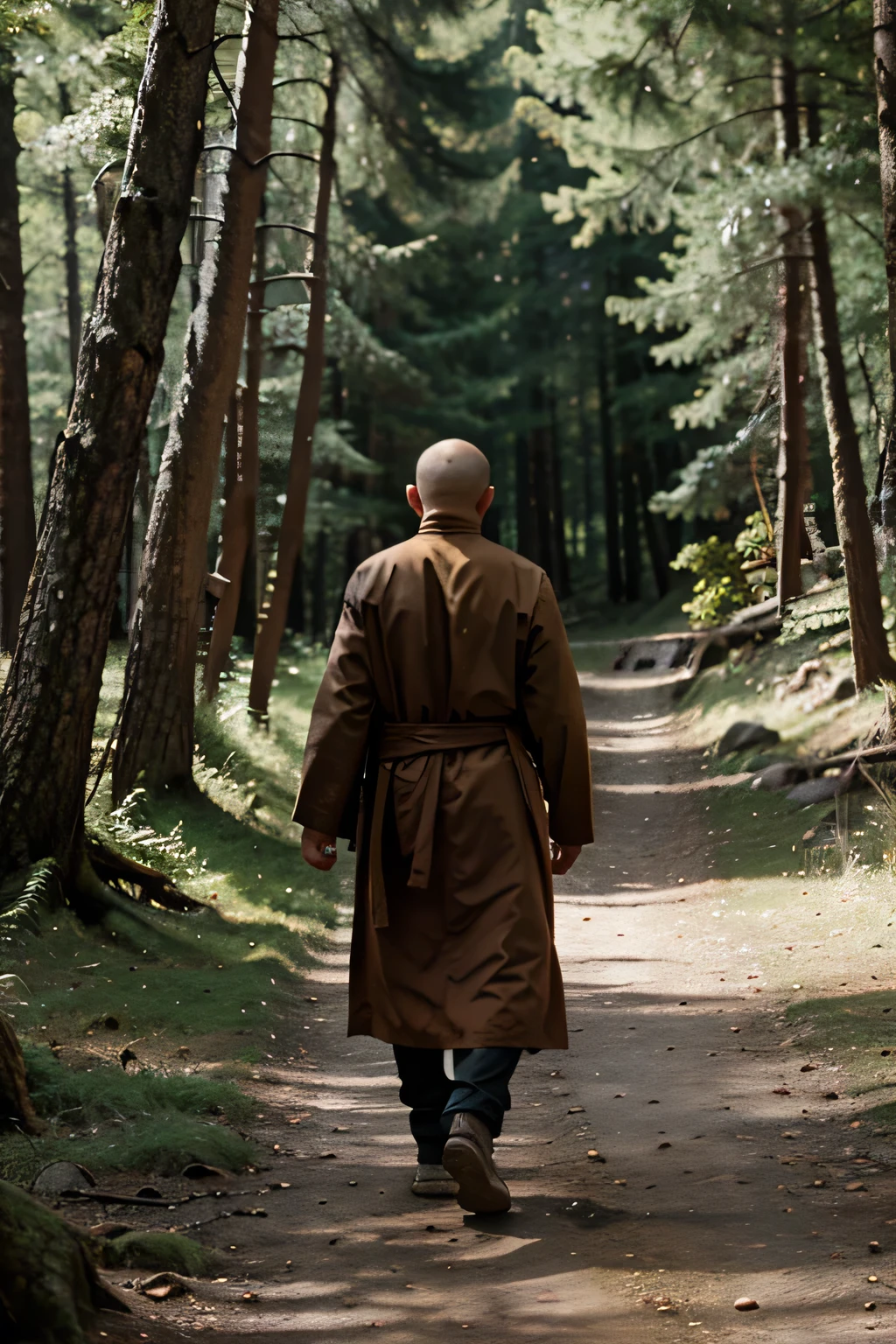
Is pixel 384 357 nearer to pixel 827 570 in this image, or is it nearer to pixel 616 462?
pixel 827 570

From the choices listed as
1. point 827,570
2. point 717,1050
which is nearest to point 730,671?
point 827,570

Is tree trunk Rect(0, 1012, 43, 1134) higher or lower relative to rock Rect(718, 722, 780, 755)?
lower

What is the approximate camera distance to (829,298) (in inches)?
589

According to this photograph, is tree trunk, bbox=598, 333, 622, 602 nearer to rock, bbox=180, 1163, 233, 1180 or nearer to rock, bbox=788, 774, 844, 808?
rock, bbox=788, 774, 844, 808

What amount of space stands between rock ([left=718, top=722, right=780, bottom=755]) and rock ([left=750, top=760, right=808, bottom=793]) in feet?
4.84

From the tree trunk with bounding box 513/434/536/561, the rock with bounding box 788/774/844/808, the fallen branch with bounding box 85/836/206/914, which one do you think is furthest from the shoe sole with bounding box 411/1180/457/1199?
the tree trunk with bounding box 513/434/536/561

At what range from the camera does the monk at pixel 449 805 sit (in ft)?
15.1

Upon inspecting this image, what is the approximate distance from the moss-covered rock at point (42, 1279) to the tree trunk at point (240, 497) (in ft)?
36.5

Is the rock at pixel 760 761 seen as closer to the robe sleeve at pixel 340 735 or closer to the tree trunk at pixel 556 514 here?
the robe sleeve at pixel 340 735

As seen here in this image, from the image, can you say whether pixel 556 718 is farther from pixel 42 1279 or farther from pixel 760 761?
pixel 760 761

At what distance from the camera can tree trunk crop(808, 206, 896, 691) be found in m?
12.9

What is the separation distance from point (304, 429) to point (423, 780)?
12970 mm

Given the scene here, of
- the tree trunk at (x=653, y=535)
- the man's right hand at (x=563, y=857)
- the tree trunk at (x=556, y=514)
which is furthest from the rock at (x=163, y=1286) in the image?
the tree trunk at (x=556, y=514)

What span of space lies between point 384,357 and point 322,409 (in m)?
4.29
